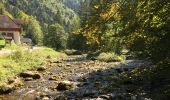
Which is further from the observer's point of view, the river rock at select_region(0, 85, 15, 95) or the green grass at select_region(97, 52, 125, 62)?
the green grass at select_region(97, 52, 125, 62)

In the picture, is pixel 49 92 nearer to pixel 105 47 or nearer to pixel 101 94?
pixel 101 94

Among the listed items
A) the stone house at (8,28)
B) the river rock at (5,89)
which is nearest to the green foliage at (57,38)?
the stone house at (8,28)

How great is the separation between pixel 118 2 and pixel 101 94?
11.1 metres

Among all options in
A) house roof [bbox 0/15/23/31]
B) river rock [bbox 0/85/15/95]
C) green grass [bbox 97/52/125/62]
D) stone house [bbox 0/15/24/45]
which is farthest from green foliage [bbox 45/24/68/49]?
river rock [bbox 0/85/15/95]

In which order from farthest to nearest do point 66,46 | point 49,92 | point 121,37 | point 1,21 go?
point 66,46
point 1,21
point 49,92
point 121,37

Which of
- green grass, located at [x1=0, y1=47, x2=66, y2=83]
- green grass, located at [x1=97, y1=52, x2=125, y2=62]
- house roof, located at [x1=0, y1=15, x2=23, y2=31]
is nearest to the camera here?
green grass, located at [x1=0, y1=47, x2=66, y2=83]

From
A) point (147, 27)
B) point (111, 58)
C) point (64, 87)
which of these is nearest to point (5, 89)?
point (64, 87)

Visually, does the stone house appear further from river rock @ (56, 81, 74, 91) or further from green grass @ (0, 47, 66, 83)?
river rock @ (56, 81, 74, 91)

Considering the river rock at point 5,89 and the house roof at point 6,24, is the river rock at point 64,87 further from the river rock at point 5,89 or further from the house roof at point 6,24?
the house roof at point 6,24

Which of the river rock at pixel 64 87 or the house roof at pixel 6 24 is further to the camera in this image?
the house roof at pixel 6 24

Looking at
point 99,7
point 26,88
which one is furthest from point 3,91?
point 99,7

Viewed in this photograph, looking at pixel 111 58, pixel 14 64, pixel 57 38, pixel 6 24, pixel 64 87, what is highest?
pixel 64 87

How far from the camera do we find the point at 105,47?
13.2 meters

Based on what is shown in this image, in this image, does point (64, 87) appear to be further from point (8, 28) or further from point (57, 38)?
point (57, 38)
